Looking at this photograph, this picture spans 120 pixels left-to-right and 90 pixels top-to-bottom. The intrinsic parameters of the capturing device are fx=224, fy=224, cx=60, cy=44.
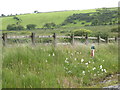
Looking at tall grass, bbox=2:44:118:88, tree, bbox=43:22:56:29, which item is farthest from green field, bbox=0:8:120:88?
tree, bbox=43:22:56:29

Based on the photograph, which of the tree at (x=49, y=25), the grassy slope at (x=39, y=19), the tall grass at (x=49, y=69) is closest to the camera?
the tall grass at (x=49, y=69)

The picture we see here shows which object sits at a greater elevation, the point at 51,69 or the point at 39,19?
the point at 51,69

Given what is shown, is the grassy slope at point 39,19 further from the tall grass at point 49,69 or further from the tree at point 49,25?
the tall grass at point 49,69

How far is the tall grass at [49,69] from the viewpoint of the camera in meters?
6.12

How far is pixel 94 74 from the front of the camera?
25.9ft

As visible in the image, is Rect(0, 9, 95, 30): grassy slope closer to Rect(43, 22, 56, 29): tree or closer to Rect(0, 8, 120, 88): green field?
Rect(43, 22, 56, 29): tree

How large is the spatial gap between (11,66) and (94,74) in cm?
288

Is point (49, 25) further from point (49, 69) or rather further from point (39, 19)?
point (49, 69)

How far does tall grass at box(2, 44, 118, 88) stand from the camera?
6.12m

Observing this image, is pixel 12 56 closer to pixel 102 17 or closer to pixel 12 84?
pixel 12 84

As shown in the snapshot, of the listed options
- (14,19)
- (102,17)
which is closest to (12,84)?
(14,19)

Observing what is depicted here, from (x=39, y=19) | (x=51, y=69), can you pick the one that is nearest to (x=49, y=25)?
(x=39, y=19)

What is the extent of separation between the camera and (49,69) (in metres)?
7.03

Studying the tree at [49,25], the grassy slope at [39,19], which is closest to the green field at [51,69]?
the tree at [49,25]
